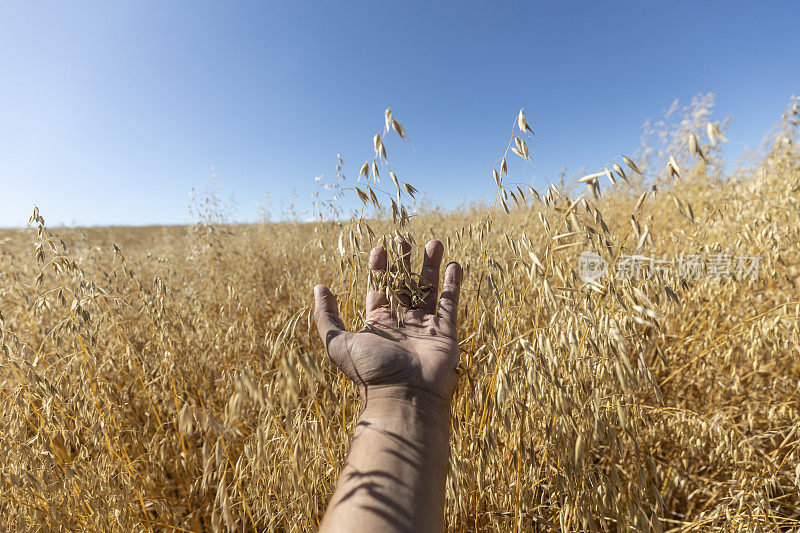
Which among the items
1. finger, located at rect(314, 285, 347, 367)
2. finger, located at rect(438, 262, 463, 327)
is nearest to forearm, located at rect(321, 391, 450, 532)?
finger, located at rect(314, 285, 347, 367)

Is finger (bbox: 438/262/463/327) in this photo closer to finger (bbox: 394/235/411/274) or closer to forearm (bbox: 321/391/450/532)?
finger (bbox: 394/235/411/274)

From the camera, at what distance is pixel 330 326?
1.08 meters

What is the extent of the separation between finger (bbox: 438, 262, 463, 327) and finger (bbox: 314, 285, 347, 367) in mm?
385

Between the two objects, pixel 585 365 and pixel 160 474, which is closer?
pixel 585 365

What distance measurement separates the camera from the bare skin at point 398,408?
734 mm

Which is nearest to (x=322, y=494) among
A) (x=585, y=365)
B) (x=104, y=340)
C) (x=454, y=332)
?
(x=454, y=332)

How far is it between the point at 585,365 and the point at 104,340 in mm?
2607

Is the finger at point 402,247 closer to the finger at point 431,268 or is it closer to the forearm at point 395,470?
the finger at point 431,268

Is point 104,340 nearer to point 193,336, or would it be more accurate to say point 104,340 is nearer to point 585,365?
point 193,336

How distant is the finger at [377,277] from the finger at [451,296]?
0.24 m

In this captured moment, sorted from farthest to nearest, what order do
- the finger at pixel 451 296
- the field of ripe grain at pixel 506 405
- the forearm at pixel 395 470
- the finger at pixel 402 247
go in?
the finger at pixel 451 296, the finger at pixel 402 247, the field of ripe grain at pixel 506 405, the forearm at pixel 395 470

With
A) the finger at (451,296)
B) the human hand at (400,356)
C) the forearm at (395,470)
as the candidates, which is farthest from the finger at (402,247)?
the forearm at (395,470)

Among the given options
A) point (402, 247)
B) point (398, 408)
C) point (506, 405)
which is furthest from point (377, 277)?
point (506, 405)

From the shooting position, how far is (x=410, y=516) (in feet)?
2.37
